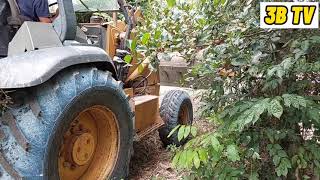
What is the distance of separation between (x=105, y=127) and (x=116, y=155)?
0.71ft

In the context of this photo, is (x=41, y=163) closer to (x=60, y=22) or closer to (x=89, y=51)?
(x=89, y=51)

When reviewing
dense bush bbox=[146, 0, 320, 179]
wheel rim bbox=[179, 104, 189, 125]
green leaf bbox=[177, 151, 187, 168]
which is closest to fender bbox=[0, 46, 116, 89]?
dense bush bbox=[146, 0, 320, 179]

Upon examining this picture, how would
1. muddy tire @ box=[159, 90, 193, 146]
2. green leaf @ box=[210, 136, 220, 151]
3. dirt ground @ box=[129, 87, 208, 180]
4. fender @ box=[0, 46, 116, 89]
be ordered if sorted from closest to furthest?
green leaf @ box=[210, 136, 220, 151], fender @ box=[0, 46, 116, 89], dirt ground @ box=[129, 87, 208, 180], muddy tire @ box=[159, 90, 193, 146]

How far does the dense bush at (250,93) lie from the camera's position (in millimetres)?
2284

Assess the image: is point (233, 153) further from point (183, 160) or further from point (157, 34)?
point (157, 34)

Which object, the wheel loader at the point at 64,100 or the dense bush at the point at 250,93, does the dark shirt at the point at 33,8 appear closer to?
the wheel loader at the point at 64,100

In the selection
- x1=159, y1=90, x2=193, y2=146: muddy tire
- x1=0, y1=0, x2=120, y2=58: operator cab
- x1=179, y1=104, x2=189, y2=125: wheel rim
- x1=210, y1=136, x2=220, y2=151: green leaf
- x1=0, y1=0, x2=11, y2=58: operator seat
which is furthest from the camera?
x1=179, y1=104, x2=189, y2=125: wheel rim

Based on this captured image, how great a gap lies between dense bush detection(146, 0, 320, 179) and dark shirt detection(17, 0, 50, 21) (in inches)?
Answer: 36.3

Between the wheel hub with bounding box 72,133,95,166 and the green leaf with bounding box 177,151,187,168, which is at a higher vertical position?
the green leaf with bounding box 177,151,187,168

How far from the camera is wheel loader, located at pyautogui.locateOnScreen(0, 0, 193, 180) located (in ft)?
7.89

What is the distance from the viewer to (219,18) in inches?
101

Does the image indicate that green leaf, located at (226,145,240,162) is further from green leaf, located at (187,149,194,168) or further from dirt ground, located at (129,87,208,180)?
dirt ground, located at (129,87,208,180)

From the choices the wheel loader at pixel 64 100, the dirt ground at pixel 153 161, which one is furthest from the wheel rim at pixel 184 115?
the wheel loader at pixel 64 100

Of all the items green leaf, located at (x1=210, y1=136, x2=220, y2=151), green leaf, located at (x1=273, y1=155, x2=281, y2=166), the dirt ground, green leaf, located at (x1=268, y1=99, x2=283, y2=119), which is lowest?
the dirt ground
